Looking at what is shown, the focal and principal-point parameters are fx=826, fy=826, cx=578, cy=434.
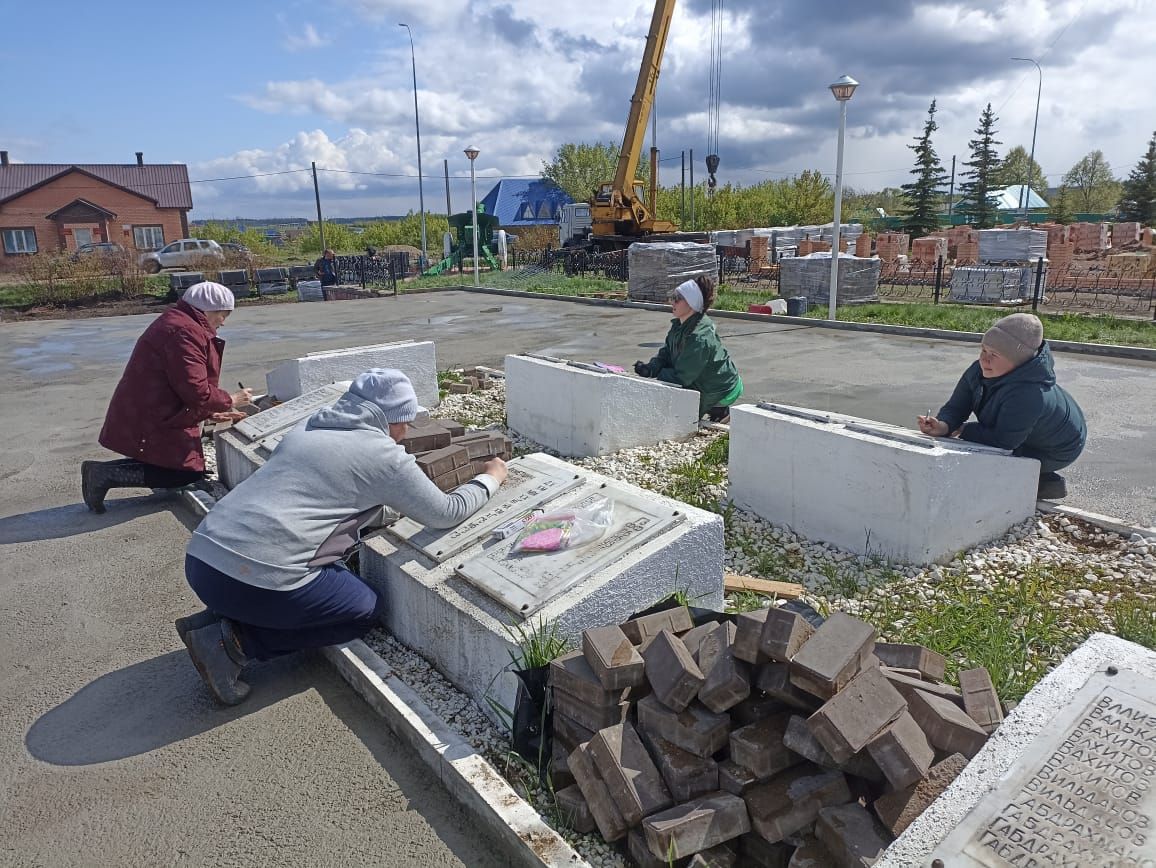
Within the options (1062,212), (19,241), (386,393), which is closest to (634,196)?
(386,393)

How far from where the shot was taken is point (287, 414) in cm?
641

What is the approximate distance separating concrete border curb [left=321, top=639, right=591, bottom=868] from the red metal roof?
55.8 metres

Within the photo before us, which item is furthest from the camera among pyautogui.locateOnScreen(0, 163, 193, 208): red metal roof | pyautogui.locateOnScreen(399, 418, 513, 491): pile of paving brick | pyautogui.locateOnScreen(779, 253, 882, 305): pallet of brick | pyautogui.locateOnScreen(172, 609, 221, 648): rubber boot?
pyautogui.locateOnScreen(0, 163, 193, 208): red metal roof

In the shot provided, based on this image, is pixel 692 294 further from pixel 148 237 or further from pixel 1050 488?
pixel 148 237

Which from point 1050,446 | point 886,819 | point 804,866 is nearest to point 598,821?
point 804,866

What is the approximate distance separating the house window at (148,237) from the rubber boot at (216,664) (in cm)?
5522

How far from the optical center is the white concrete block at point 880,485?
456 cm

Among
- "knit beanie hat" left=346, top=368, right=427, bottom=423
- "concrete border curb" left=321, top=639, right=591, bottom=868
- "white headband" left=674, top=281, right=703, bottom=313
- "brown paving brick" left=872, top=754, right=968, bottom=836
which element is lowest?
"concrete border curb" left=321, top=639, right=591, bottom=868

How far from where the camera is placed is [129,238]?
166 feet

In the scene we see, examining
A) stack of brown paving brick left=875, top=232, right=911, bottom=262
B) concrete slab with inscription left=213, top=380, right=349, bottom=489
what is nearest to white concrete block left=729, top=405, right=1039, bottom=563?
concrete slab with inscription left=213, top=380, right=349, bottom=489

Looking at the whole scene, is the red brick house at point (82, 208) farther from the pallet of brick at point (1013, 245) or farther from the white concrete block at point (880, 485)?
the white concrete block at point (880, 485)

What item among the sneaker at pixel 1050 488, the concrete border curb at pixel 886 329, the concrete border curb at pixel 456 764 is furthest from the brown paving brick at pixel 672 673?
the concrete border curb at pixel 886 329

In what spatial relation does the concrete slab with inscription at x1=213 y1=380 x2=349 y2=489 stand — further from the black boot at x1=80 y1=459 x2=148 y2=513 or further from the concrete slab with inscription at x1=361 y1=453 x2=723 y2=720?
the concrete slab with inscription at x1=361 y1=453 x2=723 y2=720

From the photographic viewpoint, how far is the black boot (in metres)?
6.11
